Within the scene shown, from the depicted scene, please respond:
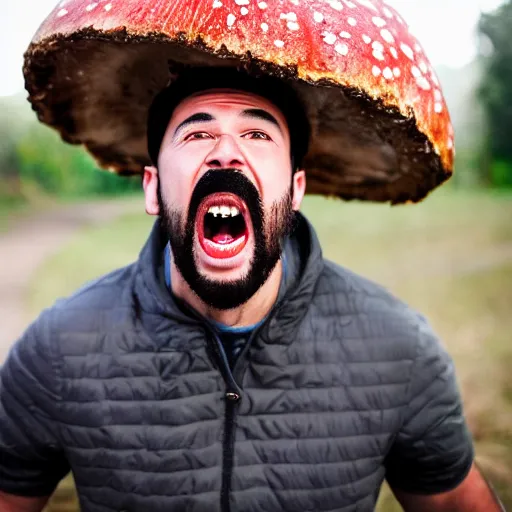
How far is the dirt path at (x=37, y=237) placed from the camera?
4.93m

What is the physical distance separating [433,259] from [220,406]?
4396 millimetres

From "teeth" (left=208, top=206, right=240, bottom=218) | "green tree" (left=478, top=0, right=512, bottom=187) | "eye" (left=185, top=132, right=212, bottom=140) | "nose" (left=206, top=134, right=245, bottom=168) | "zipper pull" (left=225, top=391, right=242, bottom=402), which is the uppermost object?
"green tree" (left=478, top=0, right=512, bottom=187)

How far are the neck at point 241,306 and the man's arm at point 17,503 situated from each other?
0.74 m

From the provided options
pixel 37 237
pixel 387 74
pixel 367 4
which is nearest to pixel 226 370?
pixel 387 74

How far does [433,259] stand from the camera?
5.29 m

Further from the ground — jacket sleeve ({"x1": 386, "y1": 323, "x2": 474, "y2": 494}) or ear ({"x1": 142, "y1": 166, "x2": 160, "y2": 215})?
ear ({"x1": 142, "y1": 166, "x2": 160, "y2": 215})

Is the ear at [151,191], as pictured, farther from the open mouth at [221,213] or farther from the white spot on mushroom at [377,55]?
the white spot on mushroom at [377,55]

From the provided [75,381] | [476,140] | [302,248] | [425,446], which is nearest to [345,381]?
[425,446]

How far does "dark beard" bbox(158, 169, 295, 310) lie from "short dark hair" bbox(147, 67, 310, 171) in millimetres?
220

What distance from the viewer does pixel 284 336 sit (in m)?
1.40

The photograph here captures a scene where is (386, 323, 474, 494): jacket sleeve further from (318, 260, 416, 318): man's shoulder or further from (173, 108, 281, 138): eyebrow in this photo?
(173, 108, 281, 138): eyebrow

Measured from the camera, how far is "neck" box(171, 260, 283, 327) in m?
1.42

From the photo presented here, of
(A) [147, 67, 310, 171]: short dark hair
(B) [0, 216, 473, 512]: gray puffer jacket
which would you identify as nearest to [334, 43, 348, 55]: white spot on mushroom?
(A) [147, 67, 310, 171]: short dark hair

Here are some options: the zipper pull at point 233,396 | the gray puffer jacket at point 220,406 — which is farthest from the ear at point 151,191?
the zipper pull at point 233,396
